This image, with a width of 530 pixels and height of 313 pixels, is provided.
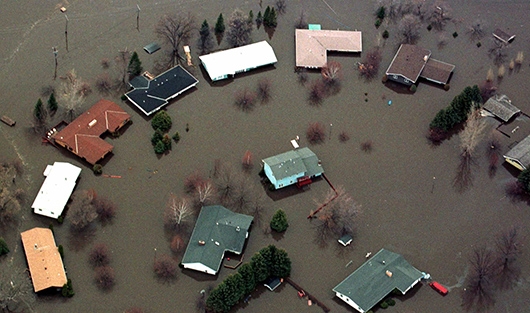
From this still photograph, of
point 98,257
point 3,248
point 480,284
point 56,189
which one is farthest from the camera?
point 56,189

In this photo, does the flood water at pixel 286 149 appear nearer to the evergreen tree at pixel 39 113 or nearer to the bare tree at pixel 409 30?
the evergreen tree at pixel 39 113

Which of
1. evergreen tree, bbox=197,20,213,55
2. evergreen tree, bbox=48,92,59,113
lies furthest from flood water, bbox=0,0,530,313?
evergreen tree, bbox=197,20,213,55

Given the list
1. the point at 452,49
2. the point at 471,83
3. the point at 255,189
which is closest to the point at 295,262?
the point at 255,189

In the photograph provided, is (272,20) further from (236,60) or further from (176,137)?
(176,137)

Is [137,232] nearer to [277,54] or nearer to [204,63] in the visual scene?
[204,63]

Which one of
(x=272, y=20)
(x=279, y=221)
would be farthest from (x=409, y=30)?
(x=279, y=221)
